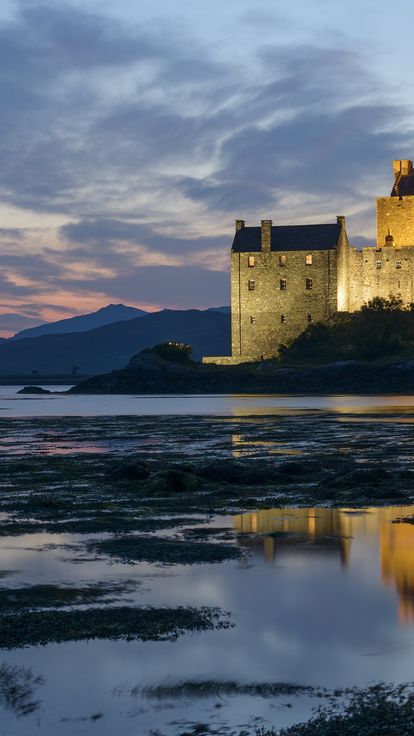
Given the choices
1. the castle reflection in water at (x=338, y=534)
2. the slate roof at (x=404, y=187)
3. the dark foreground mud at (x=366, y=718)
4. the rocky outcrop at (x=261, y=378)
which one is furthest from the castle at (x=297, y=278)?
the dark foreground mud at (x=366, y=718)

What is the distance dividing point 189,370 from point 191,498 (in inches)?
3168

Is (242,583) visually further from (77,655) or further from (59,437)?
(59,437)

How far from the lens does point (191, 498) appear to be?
20.7 metres

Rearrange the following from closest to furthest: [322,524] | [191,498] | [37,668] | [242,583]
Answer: [37,668], [242,583], [322,524], [191,498]

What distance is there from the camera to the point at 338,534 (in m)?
15.8

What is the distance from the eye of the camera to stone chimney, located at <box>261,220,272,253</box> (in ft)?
318

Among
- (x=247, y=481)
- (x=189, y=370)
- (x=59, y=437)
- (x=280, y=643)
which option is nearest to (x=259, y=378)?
(x=189, y=370)

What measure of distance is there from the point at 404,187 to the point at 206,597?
97819 mm

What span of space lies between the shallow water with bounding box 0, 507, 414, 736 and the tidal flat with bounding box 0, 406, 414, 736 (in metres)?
0.03

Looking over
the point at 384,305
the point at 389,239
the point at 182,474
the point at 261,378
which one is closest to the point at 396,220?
the point at 389,239

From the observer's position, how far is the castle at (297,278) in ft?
315

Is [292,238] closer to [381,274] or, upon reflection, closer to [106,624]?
[381,274]

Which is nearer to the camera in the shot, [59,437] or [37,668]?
[37,668]

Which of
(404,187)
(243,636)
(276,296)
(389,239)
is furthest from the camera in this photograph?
(404,187)
